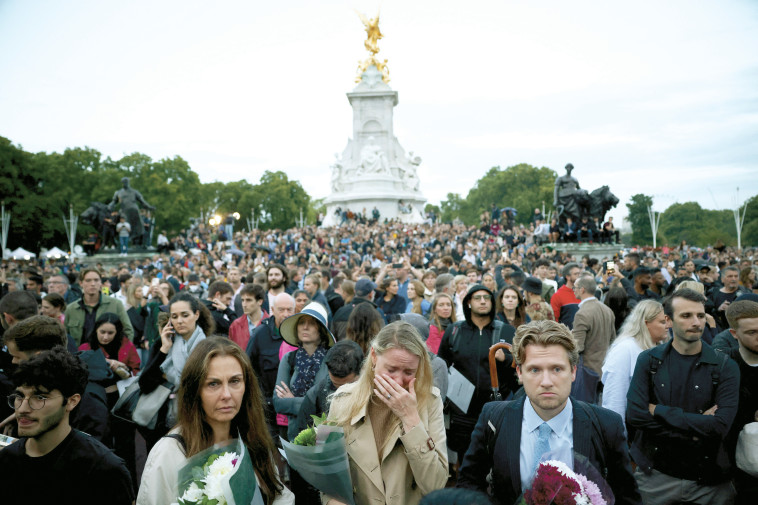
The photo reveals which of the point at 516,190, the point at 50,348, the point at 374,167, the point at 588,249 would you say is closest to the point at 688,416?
the point at 50,348

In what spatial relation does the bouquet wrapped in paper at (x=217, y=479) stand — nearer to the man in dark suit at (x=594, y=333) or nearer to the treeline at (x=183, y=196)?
the man in dark suit at (x=594, y=333)

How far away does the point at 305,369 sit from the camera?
4270mm

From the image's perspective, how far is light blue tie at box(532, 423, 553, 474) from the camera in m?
2.31

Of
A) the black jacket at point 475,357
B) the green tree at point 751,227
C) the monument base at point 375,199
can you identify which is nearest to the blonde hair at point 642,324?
the black jacket at point 475,357

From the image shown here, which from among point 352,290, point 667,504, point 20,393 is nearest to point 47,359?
point 20,393

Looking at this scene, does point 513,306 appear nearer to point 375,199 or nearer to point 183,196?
point 375,199

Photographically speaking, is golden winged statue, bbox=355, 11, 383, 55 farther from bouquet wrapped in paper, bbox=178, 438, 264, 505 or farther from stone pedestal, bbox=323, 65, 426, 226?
bouquet wrapped in paper, bbox=178, 438, 264, 505

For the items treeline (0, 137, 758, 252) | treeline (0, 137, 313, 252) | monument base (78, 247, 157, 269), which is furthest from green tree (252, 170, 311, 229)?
monument base (78, 247, 157, 269)

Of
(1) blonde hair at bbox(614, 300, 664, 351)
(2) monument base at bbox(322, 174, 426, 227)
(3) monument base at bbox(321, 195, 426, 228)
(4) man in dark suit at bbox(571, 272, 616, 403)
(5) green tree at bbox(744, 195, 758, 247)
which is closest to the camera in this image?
(1) blonde hair at bbox(614, 300, 664, 351)

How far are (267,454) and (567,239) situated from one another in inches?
778

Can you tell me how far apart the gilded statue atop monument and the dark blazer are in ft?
168

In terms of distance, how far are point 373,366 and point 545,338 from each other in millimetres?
861

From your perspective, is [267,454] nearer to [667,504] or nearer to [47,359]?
[47,359]

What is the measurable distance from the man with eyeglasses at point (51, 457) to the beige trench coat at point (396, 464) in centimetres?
97
